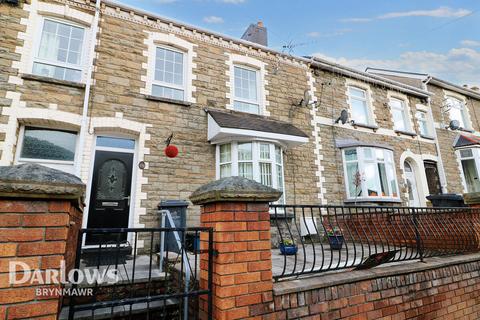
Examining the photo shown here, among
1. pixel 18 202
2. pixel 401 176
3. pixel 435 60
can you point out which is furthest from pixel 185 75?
pixel 435 60

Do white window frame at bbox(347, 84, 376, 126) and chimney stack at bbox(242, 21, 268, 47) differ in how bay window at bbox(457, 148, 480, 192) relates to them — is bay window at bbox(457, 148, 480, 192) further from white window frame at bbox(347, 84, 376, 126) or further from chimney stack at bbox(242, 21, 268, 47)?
chimney stack at bbox(242, 21, 268, 47)

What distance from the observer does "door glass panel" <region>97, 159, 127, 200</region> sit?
555 centimetres

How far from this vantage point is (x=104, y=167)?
18.6 feet

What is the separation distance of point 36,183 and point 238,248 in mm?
1475

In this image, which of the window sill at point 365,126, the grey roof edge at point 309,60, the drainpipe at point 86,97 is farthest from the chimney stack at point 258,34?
the drainpipe at point 86,97

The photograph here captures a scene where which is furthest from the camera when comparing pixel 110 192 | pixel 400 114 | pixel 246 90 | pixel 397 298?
pixel 400 114

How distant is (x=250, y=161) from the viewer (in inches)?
265

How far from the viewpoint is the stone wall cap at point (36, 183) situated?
1.40 meters

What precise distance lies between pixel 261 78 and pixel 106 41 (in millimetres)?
4503

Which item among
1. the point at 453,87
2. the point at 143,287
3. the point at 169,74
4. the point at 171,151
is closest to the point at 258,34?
the point at 169,74

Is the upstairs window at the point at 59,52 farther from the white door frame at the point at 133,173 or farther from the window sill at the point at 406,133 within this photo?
the window sill at the point at 406,133

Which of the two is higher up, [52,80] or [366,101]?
[366,101]

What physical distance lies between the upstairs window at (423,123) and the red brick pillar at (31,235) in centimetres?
1387

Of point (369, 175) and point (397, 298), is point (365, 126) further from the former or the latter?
point (397, 298)
